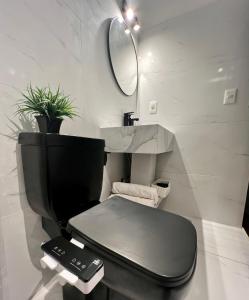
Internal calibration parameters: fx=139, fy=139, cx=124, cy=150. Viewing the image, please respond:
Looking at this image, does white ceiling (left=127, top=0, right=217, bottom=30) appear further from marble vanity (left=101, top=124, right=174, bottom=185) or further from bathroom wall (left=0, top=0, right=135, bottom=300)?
marble vanity (left=101, top=124, right=174, bottom=185)

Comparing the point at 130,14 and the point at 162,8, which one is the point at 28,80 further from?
the point at 162,8

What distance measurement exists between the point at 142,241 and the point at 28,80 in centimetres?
74

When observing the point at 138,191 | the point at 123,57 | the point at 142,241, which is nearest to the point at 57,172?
the point at 142,241

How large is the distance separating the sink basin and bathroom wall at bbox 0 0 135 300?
20cm

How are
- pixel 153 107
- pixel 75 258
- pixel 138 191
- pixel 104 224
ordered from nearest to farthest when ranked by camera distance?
pixel 75 258 → pixel 104 224 → pixel 138 191 → pixel 153 107

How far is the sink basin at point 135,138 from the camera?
898 mm

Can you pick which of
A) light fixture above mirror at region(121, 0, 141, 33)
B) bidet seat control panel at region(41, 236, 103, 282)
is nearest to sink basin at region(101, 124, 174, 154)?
bidet seat control panel at region(41, 236, 103, 282)

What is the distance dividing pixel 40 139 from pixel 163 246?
0.51 metres

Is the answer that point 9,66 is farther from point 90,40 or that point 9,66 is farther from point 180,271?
point 180,271

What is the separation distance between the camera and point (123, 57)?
48.4 inches

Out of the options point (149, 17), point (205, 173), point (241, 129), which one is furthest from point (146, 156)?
point (149, 17)

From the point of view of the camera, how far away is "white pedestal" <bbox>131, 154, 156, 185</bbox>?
1.16m

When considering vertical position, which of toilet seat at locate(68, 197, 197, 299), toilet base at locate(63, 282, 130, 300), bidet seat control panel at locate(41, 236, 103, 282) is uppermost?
toilet seat at locate(68, 197, 197, 299)

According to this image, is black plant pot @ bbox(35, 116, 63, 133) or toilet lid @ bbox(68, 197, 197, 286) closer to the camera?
toilet lid @ bbox(68, 197, 197, 286)
